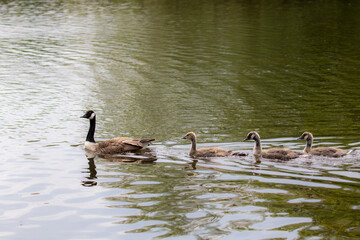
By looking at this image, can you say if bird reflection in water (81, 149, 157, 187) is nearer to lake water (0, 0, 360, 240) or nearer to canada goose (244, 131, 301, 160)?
lake water (0, 0, 360, 240)

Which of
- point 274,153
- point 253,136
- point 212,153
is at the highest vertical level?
point 253,136

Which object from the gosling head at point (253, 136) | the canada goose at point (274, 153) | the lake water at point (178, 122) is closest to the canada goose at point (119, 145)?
the lake water at point (178, 122)

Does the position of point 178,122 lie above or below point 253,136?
below

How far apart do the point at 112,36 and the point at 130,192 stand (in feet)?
97.6

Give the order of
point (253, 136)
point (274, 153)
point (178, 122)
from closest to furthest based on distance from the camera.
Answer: point (274, 153) → point (253, 136) → point (178, 122)

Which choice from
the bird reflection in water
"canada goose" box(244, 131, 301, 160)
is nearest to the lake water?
the bird reflection in water

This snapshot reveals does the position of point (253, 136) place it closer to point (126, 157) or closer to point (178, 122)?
point (126, 157)

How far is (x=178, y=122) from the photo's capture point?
808 inches

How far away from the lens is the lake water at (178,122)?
1159 cm

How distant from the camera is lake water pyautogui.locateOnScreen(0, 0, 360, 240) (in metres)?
11.6

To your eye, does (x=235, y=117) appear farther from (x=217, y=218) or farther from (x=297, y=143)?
(x=217, y=218)

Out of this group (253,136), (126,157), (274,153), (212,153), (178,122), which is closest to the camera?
(274,153)

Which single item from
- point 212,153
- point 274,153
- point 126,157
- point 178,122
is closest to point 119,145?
point 126,157

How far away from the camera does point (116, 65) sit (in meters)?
32.2
